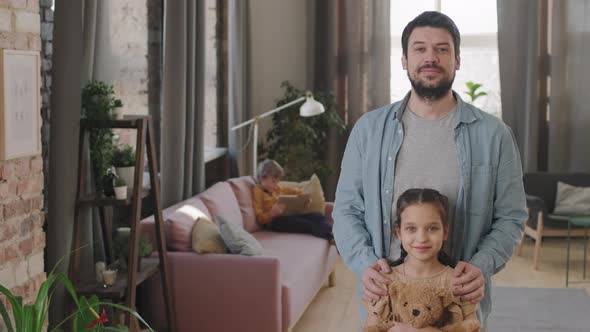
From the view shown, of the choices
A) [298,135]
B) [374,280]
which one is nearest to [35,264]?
[374,280]

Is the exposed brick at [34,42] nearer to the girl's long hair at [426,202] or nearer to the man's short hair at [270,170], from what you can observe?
the girl's long hair at [426,202]

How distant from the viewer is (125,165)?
166 inches

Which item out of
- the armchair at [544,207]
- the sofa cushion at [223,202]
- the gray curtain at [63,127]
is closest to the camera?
the gray curtain at [63,127]

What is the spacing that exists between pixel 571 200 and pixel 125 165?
180 inches

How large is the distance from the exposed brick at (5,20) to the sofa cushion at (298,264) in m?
2.41

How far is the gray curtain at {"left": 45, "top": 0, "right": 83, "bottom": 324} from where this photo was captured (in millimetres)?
3670

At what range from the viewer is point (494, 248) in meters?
2.26

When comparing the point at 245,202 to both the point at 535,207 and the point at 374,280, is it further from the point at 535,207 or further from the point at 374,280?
the point at 374,280

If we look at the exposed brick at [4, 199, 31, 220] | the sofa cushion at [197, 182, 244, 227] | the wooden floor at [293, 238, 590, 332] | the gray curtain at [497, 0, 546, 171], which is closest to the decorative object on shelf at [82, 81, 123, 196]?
the exposed brick at [4, 199, 31, 220]

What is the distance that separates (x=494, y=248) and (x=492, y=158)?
0.77ft

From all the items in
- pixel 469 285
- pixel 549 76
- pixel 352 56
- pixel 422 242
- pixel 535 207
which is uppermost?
pixel 352 56

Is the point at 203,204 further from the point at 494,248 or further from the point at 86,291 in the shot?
the point at 494,248

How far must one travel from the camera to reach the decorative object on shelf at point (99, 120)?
397 cm

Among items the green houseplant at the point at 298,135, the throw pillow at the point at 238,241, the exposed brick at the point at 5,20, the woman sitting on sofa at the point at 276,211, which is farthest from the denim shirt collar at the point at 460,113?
the green houseplant at the point at 298,135
